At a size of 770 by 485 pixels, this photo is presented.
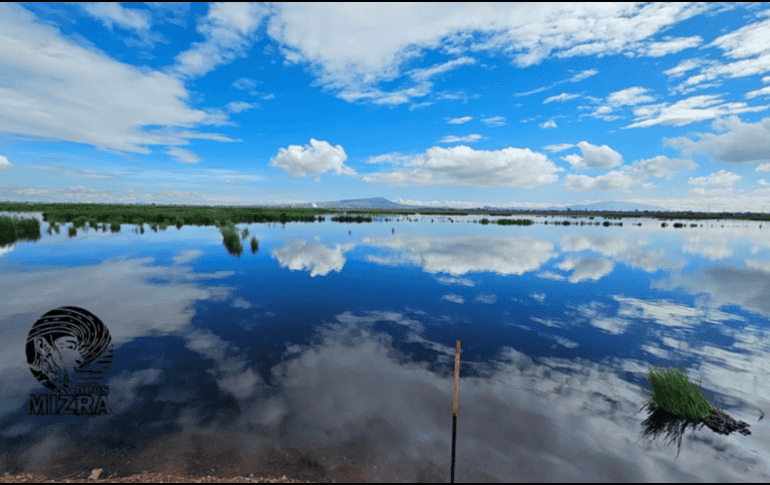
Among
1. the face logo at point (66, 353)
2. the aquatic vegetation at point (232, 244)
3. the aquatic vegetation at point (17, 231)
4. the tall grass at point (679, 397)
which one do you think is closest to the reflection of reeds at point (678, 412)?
the tall grass at point (679, 397)

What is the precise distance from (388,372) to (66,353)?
32.9 ft

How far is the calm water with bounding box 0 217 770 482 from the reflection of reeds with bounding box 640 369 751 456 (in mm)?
249

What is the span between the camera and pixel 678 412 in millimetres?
8000

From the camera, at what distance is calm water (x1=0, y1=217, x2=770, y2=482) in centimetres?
661

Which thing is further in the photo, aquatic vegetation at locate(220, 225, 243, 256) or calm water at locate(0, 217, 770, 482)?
aquatic vegetation at locate(220, 225, 243, 256)

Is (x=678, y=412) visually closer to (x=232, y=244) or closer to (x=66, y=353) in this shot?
(x=66, y=353)

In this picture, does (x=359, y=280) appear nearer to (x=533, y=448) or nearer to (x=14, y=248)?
(x=533, y=448)

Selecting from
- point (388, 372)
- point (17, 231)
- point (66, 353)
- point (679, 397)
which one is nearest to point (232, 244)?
point (66, 353)

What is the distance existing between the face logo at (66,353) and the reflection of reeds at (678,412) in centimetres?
1340

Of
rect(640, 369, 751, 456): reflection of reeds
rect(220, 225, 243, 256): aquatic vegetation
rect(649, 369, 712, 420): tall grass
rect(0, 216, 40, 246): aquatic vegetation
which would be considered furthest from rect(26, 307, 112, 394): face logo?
rect(0, 216, 40, 246): aquatic vegetation

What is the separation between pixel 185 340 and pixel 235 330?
5.44 feet

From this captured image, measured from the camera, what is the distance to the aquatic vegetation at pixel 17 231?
33.6 metres

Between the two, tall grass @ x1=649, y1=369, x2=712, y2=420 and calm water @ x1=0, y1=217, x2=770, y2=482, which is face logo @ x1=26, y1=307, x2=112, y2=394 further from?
tall grass @ x1=649, y1=369, x2=712, y2=420

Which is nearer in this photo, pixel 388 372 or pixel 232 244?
pixel 388 372
